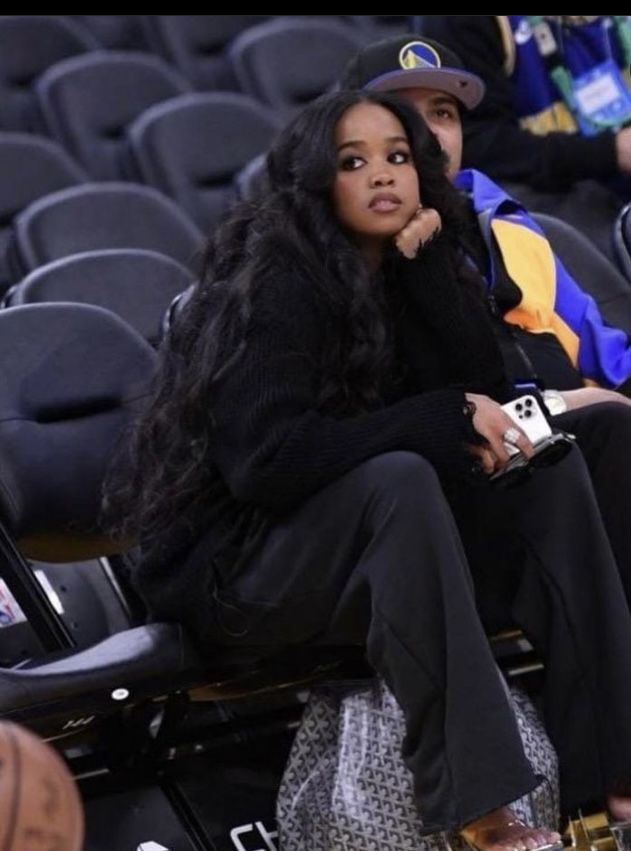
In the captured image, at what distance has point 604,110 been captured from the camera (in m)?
4.66

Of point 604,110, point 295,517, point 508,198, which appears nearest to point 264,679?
point 295,517

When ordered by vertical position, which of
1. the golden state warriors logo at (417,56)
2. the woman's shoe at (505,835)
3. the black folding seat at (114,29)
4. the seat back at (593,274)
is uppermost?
the golden state warriors logo at (417,56)

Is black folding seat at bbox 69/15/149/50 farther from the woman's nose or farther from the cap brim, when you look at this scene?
the woman's nose

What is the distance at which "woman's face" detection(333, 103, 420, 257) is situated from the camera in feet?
9.65

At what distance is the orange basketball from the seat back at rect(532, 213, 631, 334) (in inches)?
87.3

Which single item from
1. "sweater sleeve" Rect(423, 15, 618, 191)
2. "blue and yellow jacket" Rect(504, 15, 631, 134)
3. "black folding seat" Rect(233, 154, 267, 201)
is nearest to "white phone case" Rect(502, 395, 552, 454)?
"black folding seat" Rect(233, 154, 267, 201)

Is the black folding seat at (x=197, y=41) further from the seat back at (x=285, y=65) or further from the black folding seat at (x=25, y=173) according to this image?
the black folding seat at (x=25, y=173)

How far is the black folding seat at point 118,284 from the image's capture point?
12.4 ft

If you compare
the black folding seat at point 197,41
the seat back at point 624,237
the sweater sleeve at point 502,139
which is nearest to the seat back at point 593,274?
the seat back at point 624,237

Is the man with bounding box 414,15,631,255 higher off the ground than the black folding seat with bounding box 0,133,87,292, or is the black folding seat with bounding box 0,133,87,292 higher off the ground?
the black folding seat with bounding box 0,133,87,292

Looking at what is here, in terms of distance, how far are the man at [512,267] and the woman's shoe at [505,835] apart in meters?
0.76

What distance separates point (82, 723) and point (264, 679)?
0.28 m

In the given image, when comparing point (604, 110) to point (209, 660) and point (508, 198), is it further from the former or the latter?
point (209, 660)

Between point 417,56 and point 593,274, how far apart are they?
62 centimetres
